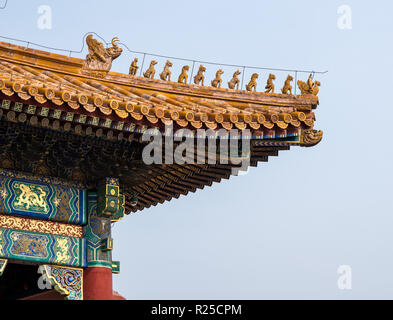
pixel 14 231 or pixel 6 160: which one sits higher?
pixel 6 160

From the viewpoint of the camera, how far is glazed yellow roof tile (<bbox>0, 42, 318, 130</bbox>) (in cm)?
1229

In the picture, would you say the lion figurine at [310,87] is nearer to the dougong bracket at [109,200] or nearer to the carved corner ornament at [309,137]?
the carved corner ornament at [309,137]

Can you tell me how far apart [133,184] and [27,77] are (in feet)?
9.02

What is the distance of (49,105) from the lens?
1209 centimetres

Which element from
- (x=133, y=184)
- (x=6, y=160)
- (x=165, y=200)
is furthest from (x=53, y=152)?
(x=165, y=200)

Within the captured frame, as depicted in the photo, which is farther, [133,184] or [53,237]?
[133,184]

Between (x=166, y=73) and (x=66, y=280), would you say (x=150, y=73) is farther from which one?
(x=66, y=280)

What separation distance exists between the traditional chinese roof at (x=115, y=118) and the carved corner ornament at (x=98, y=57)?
8cm

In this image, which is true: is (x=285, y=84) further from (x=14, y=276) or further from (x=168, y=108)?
(x=14, y=276)

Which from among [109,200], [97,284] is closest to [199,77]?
[109,200]

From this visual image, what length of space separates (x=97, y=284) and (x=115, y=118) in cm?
287

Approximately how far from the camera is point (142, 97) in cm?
1416

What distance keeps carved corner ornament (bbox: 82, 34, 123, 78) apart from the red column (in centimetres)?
349

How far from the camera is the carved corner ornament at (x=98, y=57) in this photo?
1470 cm
